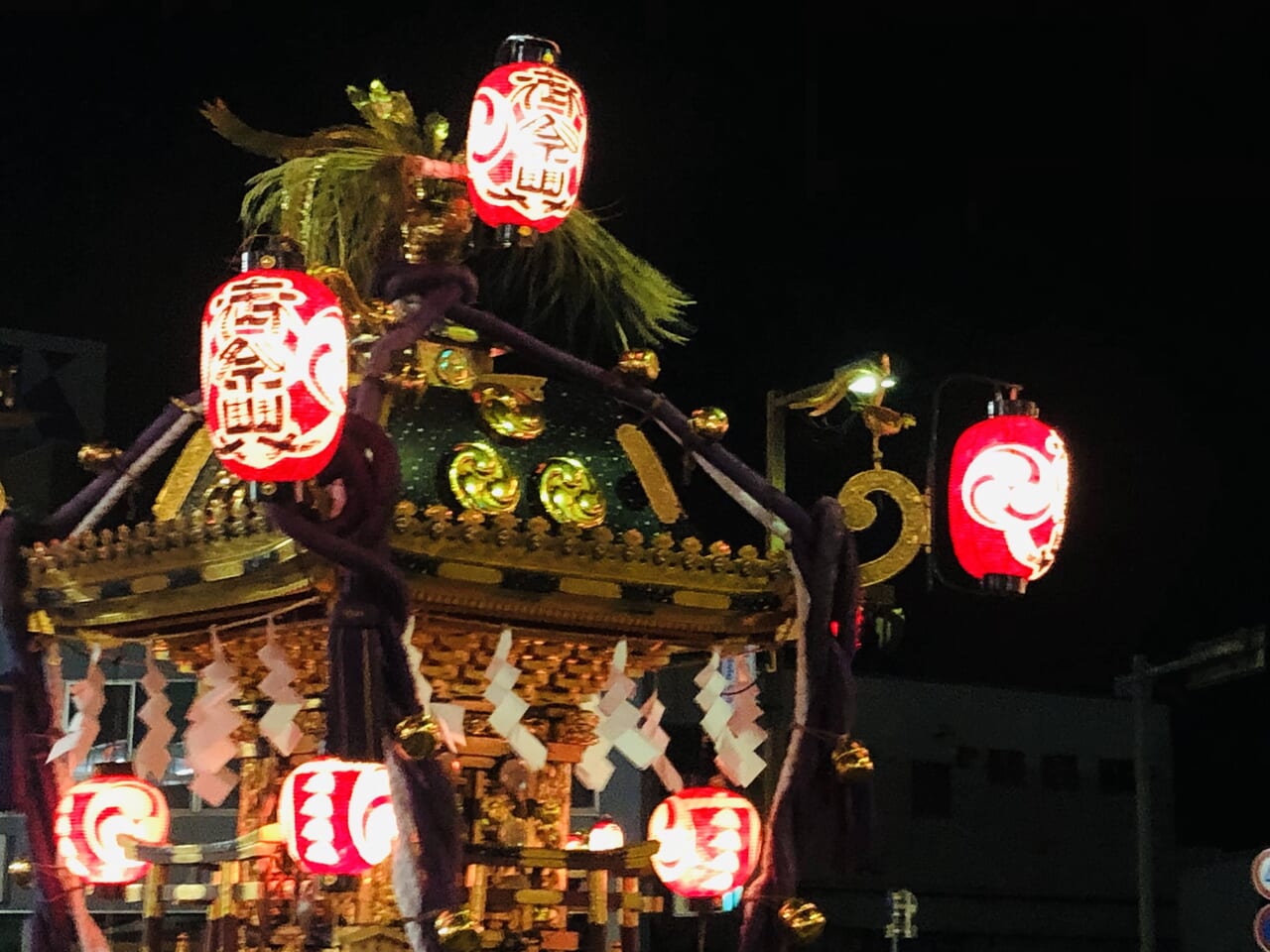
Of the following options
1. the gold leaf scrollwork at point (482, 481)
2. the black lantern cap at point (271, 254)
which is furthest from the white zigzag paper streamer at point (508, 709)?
the black lantern cap at point (271, 254)

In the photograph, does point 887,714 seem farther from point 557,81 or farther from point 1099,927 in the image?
point 557,81

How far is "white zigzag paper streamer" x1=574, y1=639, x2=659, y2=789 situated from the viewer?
566 cm

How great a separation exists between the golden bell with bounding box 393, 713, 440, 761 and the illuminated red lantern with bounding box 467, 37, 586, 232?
6.09 ft

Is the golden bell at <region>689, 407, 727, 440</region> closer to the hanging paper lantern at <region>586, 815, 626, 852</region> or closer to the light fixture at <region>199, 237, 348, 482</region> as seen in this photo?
the light fixture at <region>199, 237, 348, 482</region>

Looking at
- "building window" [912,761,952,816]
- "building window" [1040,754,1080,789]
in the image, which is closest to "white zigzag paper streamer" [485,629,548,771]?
"building window" [912,761,952,816]

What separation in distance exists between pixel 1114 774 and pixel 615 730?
73.4 ft

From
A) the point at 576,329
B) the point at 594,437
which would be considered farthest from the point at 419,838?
the point at 576,329

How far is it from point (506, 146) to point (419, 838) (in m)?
2.36

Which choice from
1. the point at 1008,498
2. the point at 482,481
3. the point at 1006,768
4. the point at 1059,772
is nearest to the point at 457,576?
the point at 482,481

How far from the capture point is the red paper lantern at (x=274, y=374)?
4.77m

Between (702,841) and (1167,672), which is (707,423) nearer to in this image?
(702,841)

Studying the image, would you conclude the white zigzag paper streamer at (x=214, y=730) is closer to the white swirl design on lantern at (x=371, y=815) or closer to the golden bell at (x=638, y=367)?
the white swirl design on lantern at (x=371, y=815)

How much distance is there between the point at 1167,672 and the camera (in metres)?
13.5

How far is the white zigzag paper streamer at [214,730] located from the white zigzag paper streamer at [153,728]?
0.16 metres
